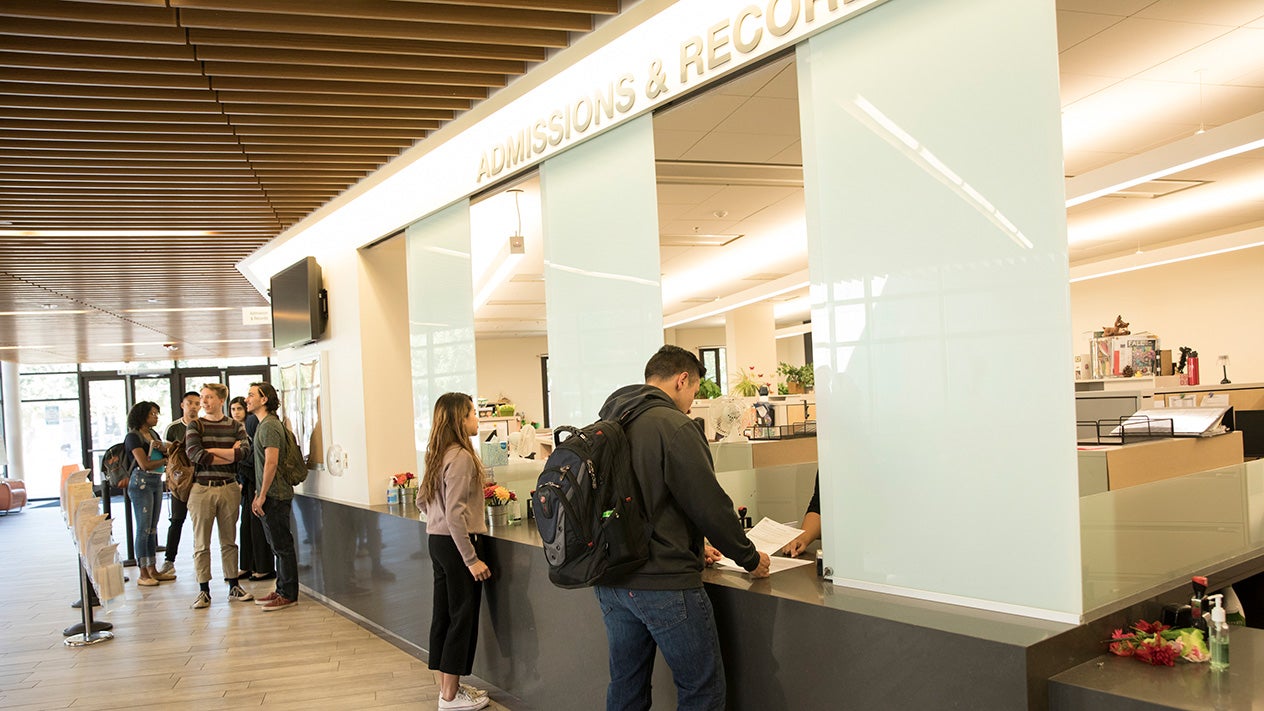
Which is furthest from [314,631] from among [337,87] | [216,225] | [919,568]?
[919,568]

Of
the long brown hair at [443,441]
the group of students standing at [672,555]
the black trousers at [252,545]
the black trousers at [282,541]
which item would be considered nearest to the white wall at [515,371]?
the black trousers at [252,545]

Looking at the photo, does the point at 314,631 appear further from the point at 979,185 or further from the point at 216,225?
the point at 979,185

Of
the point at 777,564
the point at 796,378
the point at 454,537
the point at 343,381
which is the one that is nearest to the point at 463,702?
the point at 454,537

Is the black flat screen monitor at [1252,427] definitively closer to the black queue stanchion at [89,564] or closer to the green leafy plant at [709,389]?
the green leafy plant at [709,389]

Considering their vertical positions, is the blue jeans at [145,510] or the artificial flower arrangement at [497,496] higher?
the artificial flower arrangement at [497,496]

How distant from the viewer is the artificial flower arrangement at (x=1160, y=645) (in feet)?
7.14

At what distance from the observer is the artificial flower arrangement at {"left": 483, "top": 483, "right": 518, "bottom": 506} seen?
192 inches

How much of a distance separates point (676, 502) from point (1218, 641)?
1.51 metres

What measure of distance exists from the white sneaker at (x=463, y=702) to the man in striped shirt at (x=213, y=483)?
12.2 ft

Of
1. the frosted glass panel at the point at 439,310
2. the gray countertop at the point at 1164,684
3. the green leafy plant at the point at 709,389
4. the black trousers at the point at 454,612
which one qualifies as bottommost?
the black trousers at the point at 454,612

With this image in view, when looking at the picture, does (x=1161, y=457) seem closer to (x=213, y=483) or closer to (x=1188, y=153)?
(x=1188, y=153)

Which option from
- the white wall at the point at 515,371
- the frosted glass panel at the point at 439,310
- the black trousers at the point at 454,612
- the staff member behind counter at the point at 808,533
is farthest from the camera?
the white wall at the point at 515,371

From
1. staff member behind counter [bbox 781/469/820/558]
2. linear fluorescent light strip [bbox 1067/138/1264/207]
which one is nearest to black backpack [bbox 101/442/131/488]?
staff member behind counter [bbox 781/469/820/558]

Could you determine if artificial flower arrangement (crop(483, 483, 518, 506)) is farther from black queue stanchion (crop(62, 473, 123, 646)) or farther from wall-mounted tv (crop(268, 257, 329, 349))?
wall-mounted tv (crop(268, 257, 329, 349))
